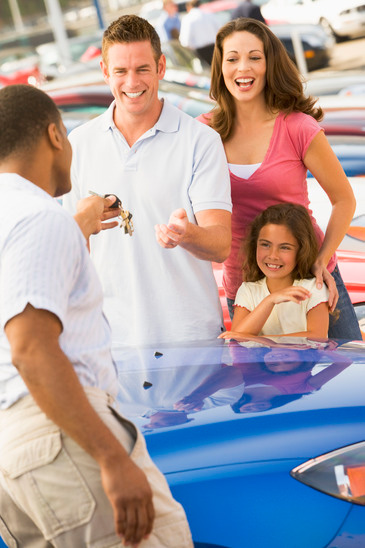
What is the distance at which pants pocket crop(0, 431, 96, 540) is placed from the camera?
1.71 meters

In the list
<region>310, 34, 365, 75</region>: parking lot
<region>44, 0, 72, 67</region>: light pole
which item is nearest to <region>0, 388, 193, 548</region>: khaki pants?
<region>44, 0, 72, 67</region>: light pole

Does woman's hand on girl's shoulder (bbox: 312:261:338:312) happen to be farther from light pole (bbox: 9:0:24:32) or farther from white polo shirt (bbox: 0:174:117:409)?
light pole (bbox: 9:0:24:32)

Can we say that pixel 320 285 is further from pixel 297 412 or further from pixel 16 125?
pixel 16 125

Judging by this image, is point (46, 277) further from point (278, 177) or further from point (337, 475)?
point (278, 177)

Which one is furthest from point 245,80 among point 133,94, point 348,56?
point 348,56

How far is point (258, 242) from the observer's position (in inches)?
136

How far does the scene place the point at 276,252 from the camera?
3.43 meters

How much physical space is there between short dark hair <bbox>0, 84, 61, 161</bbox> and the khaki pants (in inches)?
22.5

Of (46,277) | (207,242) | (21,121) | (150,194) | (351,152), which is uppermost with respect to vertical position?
(21,121)

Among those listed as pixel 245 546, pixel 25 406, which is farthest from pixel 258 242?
pixel 25 406

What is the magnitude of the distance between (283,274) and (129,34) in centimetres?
119

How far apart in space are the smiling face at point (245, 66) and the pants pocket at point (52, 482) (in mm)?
2208

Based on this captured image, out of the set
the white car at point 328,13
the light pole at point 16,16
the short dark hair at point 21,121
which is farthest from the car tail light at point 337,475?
the light pole at point 16,16

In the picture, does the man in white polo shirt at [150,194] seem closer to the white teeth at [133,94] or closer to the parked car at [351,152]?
the white teeth at [133,94]
